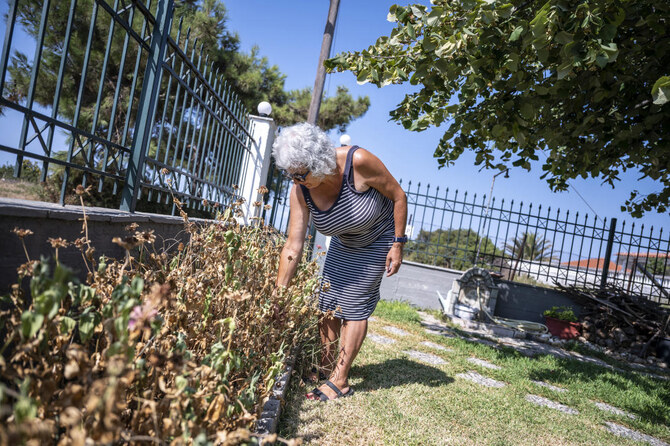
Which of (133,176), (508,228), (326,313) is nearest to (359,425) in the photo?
(326,313)

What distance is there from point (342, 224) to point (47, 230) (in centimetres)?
151

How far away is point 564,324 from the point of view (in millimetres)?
7695

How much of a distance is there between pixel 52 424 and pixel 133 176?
2143mm

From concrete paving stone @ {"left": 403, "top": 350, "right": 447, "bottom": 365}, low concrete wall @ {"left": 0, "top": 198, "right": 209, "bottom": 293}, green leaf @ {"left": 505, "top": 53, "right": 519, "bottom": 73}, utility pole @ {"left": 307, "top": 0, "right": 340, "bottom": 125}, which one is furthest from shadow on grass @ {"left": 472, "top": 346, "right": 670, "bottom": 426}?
utility pole @ {"left": 307, "top": 0, "right": 340, "bottom": 125}

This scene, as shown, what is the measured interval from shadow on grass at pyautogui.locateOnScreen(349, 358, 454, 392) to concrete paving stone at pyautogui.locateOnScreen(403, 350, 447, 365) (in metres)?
0.24

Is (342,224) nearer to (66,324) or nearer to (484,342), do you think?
(66,324)

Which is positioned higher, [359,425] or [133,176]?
[133,176]

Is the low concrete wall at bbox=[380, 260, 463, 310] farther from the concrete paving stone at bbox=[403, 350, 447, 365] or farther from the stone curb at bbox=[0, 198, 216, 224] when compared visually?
the stone curb at bbox=[0, 198, 216, 224]

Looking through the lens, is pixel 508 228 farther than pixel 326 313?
Yes

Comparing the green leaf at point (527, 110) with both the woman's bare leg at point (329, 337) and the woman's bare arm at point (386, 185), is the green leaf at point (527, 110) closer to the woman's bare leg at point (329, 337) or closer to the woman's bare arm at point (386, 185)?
the woman's bare arm at point (386, 185)

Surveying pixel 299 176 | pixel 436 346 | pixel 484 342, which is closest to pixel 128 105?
pixel 299 176

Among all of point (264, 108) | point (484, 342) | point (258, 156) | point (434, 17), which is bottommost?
point (484, 342)

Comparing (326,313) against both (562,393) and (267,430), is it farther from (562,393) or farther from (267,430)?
(562,393)

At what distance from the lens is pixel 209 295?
5.43 feet
